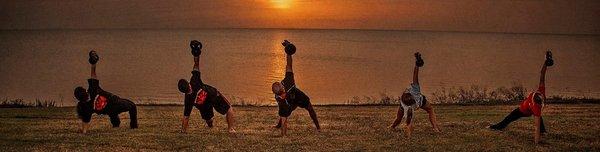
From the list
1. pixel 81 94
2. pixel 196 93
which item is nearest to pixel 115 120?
pixel 81 94

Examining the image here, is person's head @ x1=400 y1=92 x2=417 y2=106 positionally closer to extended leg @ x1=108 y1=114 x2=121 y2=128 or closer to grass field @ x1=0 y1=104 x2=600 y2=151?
grass field @ x1=0 y1=104 x2=600 y2=151

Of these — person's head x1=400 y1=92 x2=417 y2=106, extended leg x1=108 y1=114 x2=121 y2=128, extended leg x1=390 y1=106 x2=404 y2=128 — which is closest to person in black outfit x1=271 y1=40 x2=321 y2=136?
extended leg x1=390 y1=106 x2=404 y2=128

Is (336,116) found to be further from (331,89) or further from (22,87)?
(22,87)

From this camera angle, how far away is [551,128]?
56.2ft

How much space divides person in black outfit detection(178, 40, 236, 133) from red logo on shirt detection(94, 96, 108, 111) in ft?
5.74

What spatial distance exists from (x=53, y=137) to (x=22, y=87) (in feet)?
97.4

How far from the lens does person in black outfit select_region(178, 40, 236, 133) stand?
15899mm

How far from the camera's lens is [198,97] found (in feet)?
Result: 53.2

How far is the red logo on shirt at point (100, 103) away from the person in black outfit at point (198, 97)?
175cm

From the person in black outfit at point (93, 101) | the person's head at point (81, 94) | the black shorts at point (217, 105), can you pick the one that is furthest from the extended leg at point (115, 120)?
the black shorts at point (217, 105)

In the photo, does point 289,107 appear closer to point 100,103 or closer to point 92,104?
point 100,103

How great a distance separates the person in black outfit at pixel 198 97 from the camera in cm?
1590

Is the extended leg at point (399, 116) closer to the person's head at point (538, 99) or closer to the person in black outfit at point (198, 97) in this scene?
the person's head at point (538, 99)

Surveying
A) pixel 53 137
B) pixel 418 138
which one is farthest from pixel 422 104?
pixel 53 137
